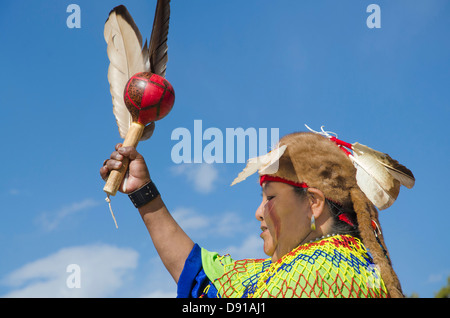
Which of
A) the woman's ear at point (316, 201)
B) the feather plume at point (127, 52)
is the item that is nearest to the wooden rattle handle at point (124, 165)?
the feather plume at point (127, 52)

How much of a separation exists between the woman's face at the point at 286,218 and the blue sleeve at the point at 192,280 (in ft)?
1.90

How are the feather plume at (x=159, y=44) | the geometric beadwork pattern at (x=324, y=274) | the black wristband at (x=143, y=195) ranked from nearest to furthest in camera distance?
the geometric beadwork pattern at (x=324, y=274), the black wristband at (x=143, y=195), the feather plume at (x=159, y=44)

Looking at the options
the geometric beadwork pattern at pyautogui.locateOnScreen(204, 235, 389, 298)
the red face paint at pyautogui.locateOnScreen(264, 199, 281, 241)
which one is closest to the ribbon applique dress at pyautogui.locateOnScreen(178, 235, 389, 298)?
the geometric beadwork pattern at pyautogui.locateOnScreen(204, 235, 389, 298)

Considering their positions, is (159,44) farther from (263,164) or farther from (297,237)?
(297,237)

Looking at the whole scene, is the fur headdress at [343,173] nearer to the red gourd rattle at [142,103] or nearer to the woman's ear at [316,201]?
the woman's ear at [316,201]

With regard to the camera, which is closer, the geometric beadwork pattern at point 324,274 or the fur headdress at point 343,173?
the geometric beadwork pattern at point 324,274

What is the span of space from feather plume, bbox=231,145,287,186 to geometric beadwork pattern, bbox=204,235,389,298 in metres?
0.50

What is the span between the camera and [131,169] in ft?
10.1

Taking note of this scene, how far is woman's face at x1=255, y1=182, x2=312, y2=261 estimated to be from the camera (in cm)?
269

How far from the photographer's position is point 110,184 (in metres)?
2.96

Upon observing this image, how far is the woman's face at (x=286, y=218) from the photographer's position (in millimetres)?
2693

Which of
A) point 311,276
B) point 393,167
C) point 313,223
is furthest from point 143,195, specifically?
point 393,167
